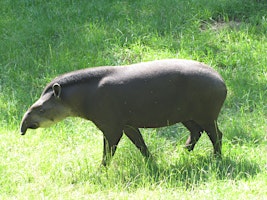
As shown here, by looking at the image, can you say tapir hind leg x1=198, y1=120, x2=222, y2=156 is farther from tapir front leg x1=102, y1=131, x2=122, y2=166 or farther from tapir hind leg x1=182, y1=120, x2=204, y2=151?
tapir front leg x1=102, y1=131, x2=122, y2=166

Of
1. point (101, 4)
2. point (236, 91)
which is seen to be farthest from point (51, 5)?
point (236, 91)

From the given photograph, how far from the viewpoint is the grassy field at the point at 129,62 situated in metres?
5.69

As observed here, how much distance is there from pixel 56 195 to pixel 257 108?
2.97 m

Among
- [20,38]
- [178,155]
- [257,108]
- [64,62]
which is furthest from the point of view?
[20,38]

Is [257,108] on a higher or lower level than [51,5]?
lower

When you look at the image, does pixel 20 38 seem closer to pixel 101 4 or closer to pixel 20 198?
pixel 101 4

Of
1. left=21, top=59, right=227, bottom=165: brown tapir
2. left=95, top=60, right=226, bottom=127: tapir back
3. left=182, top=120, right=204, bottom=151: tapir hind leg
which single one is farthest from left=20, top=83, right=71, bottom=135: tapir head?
left=182, top=120, right=204, bottom=151: tapir hind leg

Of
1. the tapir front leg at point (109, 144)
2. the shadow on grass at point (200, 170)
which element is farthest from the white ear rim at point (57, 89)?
the shadow on grass at point (200, 170)

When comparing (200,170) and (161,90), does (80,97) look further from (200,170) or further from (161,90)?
(200,170)

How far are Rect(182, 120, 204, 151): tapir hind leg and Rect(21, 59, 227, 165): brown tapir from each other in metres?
0.29

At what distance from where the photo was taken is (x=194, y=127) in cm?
641

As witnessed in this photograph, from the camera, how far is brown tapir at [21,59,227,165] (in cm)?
589

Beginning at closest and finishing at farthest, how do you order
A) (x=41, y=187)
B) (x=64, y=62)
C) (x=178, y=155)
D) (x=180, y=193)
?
1. (x=180, y=193)
2. (x=41, y=187)
3. (x=178, y=155)
4. (x=64, y=62)

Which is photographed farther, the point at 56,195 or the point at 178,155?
the point at 178,155
